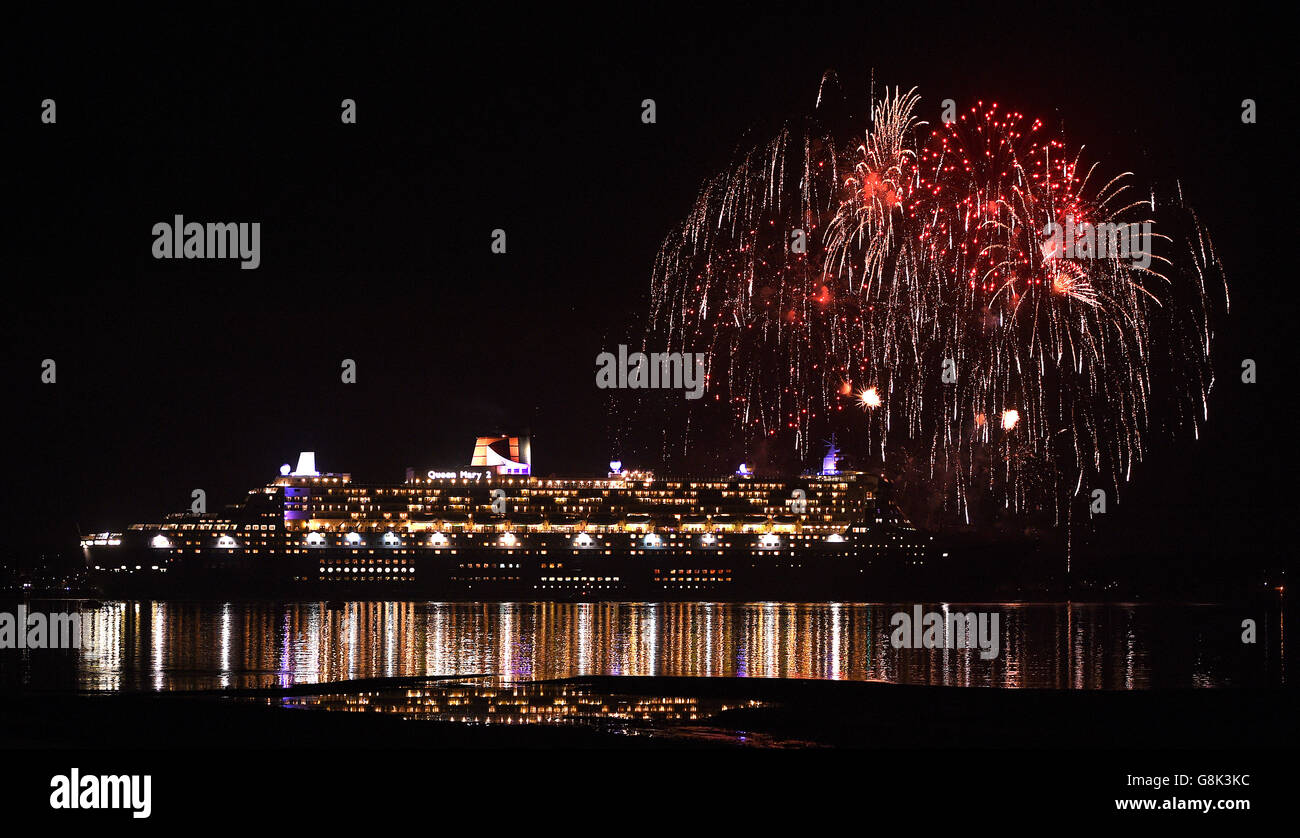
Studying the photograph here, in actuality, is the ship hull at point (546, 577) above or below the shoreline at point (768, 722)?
below

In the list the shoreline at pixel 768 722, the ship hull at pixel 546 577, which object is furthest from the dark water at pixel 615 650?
the ship hull at pixel 546 577

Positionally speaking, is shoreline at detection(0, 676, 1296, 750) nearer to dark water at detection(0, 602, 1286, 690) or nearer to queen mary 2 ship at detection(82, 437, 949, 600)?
dark water at detection(0, 602, 1286, 690)

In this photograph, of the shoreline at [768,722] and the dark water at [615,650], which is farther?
the dark water at [615,650]

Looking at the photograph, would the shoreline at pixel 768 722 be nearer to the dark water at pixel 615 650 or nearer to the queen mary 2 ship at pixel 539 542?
the dark water at pixel 615 650

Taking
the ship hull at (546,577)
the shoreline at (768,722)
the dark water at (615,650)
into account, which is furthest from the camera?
the ship hull at (546,577)

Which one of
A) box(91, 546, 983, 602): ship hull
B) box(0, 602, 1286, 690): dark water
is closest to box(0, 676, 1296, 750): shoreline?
box(0, 602, 1286, 690): dark water
